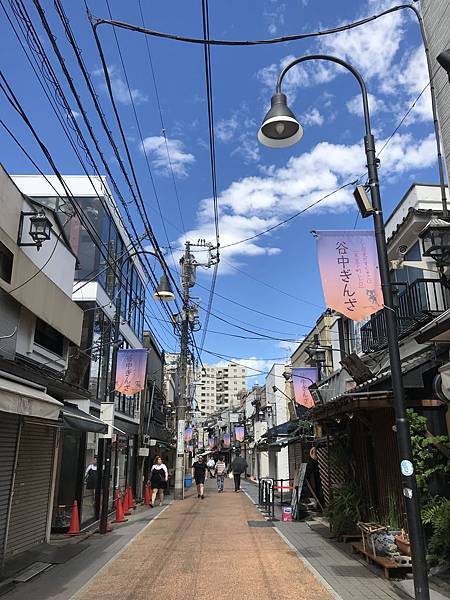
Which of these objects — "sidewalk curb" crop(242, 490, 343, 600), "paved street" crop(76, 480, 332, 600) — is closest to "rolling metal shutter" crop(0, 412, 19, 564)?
"paved street" crop(76, 480, 332, 600)

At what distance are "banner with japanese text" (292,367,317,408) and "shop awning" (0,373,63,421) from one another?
1286cm

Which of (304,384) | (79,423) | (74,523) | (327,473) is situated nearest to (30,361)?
(79,423)

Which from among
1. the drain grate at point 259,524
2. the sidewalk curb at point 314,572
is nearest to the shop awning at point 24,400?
the sidewalk curb at point 314,572

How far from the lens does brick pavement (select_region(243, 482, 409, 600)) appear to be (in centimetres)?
699

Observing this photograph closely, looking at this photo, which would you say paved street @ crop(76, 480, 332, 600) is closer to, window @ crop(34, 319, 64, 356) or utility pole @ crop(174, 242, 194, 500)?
window @ crop(34, 319, 64, 356)

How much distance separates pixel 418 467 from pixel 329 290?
3126 millimetres

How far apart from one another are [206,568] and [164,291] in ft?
30.1

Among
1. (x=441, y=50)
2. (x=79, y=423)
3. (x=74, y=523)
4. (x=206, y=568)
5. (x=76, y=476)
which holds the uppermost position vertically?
(x=441, y=50)

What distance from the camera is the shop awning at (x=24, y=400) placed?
22.0ft

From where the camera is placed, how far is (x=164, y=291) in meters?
16.2

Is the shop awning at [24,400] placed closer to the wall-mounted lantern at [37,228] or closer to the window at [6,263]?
the window at [6,263]

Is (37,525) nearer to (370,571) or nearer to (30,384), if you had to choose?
(30,384)

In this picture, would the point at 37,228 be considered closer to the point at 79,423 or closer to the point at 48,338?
the point at 48,338

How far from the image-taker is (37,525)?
10.8m
